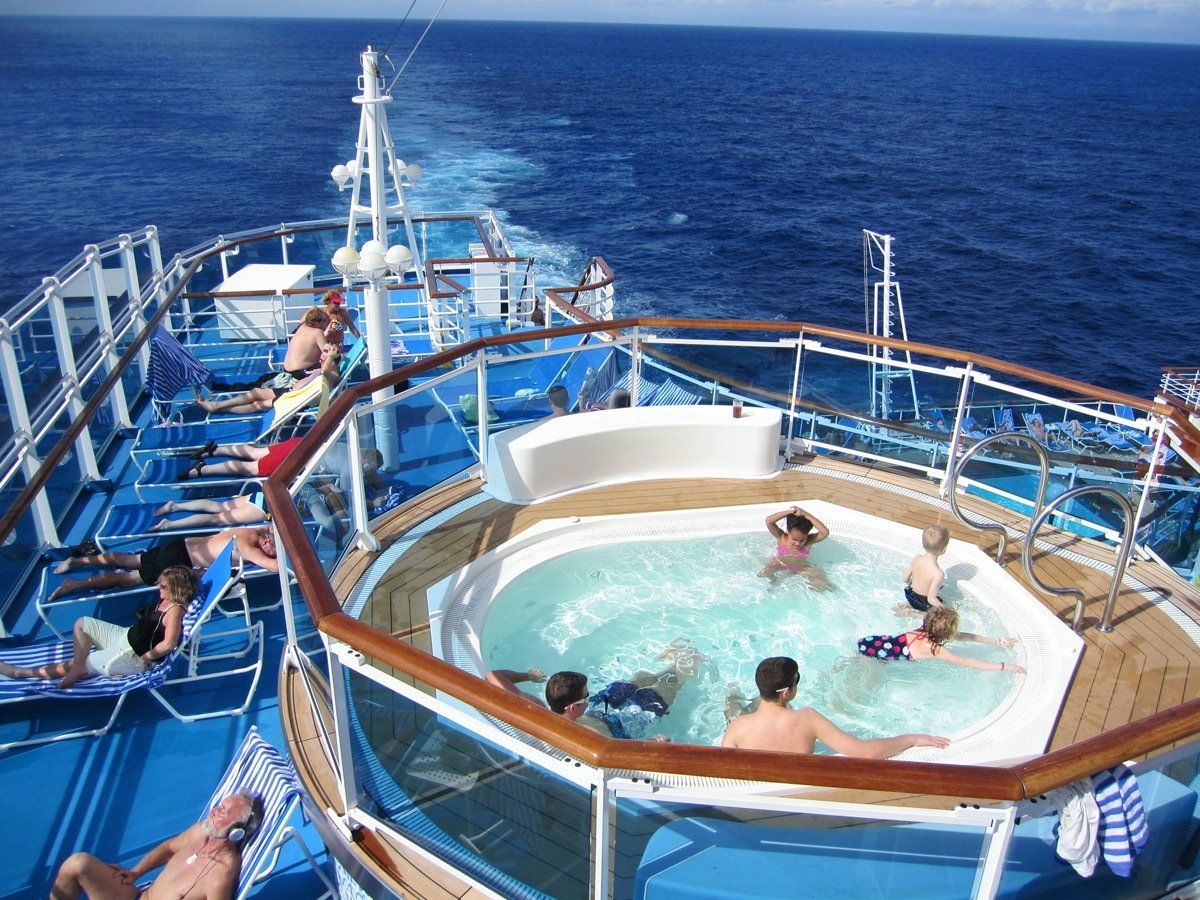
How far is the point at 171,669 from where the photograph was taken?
448 cm

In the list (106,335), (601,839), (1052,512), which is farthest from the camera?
(106,335)

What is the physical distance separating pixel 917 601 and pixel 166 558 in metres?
3.98

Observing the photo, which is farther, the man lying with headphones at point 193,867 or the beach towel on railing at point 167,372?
the beach towel on railing at point 167,372

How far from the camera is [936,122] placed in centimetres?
6600

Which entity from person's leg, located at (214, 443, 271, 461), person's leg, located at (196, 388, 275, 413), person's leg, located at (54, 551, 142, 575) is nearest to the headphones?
person's leg, located at (54, 551, 142, 575)

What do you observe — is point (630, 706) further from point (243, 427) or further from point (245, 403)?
point (245, 403)

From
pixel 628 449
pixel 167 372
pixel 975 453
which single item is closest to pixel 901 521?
pixel 975 453

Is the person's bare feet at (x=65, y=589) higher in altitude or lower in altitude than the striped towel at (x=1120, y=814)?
lower

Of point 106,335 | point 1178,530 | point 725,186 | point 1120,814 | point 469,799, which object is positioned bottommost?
point 725,186

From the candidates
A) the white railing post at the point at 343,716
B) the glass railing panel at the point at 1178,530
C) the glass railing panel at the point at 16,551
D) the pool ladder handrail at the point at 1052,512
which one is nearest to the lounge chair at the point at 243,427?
the glass railing panel at the point at 16,551

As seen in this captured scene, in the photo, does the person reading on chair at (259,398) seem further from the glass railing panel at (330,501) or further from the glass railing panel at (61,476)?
the glass railing panel at (330,501)

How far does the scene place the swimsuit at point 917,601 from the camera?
15.3ft

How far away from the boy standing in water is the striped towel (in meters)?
2.26

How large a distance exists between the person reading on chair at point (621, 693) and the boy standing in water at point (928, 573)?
1.20 m
